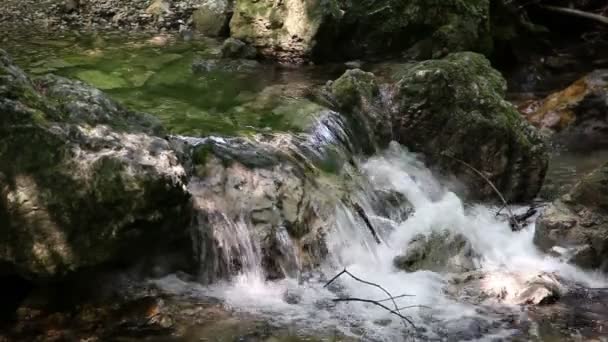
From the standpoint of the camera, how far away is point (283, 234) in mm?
5867

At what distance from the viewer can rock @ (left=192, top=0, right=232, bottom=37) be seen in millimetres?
11742

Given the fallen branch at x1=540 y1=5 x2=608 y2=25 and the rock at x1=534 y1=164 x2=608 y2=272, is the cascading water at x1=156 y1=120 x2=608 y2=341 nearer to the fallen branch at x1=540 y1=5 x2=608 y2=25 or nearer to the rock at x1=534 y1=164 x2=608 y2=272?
the rock at x1=534 y1=164 x2=608 y2=272

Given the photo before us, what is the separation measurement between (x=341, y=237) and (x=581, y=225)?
2.33 metres

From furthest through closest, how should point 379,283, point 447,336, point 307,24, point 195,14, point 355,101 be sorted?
point 195,14 → point 307,24 → point 355,101 → point 379,283 → point 447,336

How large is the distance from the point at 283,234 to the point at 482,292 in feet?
5.88

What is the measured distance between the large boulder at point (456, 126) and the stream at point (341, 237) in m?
0.31

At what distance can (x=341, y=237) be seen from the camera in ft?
20.4

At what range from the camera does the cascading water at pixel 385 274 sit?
503 centimetres

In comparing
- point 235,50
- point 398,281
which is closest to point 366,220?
point 398,281

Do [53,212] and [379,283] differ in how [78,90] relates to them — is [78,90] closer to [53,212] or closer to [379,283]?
[53,212]

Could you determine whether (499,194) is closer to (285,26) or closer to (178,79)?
(178,79)

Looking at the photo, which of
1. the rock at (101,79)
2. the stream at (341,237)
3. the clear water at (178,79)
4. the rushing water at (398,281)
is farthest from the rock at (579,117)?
the rock at (101,79)

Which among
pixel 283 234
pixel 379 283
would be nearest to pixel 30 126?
pixel 283 234

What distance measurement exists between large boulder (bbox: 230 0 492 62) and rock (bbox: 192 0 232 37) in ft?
2.50
